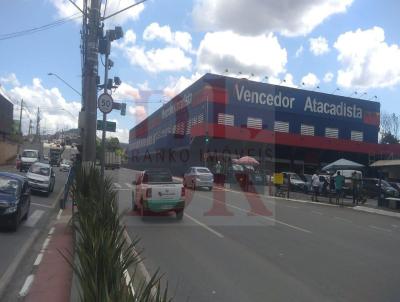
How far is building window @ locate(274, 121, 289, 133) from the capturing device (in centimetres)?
5378

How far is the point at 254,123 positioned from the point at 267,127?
1.69 m

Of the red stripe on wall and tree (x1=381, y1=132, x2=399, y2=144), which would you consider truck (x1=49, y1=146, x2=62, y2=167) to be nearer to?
the red stripe on wall

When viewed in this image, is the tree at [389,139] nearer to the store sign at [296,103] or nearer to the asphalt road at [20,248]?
the store sign at [296,103]

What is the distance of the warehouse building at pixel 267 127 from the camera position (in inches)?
1950

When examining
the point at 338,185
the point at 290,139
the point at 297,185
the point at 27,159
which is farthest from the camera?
the point at 290,139

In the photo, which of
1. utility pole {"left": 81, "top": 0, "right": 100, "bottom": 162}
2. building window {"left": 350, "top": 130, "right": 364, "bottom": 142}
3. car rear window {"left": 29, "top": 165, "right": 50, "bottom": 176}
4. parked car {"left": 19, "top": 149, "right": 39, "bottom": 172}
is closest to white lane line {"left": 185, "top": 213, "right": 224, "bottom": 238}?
utility pole {"left": 81, "top": 0, "right": 100, "bottom": 162}

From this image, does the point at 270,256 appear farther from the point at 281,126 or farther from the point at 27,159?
the point at 281,126

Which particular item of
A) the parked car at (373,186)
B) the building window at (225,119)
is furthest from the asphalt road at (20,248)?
the building window at (225,119)

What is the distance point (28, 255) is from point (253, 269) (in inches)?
190

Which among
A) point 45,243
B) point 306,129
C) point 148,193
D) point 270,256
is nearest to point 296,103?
point 306,129

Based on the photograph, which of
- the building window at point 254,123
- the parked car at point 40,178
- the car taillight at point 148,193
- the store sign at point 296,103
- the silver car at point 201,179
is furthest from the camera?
the store sign at point 296,103

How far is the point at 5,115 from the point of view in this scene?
2985 inches

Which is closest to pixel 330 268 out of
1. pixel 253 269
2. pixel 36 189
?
pixel 253 269

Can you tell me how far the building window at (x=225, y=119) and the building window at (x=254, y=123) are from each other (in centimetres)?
216
